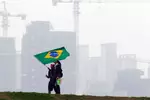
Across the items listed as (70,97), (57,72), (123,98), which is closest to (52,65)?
(57,72)

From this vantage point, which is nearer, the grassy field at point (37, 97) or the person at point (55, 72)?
the grassy field at point (37, 97)

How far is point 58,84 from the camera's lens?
92.8 feet

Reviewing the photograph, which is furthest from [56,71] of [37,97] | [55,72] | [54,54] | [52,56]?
[54,54]

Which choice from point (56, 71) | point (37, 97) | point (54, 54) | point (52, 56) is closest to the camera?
point (37, 97)

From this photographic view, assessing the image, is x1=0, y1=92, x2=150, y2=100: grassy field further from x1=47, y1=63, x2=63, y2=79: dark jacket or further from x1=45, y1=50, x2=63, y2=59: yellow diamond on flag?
x1=45, y1=50, x2=63, y2=59: yellow diamond on flag

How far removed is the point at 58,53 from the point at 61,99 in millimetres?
6924

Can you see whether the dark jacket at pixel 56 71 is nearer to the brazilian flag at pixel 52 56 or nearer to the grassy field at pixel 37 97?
the grassy field at pixel 37 97

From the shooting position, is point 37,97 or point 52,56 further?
point 52,56

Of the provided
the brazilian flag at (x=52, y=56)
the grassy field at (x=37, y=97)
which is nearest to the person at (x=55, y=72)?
the grassy field at (x=37, y=97)

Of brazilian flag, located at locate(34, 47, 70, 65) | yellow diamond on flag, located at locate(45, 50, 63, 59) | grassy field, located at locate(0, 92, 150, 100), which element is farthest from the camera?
yellow diamond on flag, located at locate(45, 50, 63, 59)

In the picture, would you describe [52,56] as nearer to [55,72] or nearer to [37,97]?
[55,72]

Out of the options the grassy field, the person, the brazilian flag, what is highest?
the brazilian flag

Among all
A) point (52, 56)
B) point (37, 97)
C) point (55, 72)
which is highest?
point (52, 56)

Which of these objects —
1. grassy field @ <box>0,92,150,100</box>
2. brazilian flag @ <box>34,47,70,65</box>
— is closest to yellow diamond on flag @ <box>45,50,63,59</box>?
brazilian flag @ <box>34,47,70,65</box>
